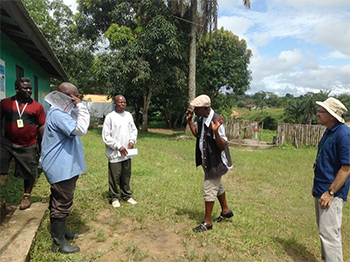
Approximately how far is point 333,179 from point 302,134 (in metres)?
11.9

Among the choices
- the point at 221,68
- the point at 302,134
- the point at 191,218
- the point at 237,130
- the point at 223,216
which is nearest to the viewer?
the point at 223,216

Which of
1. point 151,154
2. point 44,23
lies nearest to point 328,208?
point 151,154

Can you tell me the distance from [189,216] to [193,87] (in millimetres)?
12621

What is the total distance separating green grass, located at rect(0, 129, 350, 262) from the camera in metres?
3.18

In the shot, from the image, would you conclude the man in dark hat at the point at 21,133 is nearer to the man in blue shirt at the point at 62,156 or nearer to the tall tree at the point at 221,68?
the man in blue shirt at the point at 62,156

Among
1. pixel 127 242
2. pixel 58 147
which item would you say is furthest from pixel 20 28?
pixel 127 242

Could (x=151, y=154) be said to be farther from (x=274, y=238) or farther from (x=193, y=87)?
(x=193, y=87)

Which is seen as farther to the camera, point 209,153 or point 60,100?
point 209,153

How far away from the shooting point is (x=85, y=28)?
18.7 meters

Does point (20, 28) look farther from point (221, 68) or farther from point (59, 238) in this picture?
point (221, 68)

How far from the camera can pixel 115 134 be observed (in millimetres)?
4301

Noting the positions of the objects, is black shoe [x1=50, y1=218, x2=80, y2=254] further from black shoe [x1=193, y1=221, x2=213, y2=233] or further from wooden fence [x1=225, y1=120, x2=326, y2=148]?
wooden fence [x1=225, y1=120, x2=326, y2=148]

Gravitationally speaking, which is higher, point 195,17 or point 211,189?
point 195,17

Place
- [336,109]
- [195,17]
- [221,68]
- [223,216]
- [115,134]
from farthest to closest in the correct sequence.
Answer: [221,68], [195,17], [115,134], [223,216], [336,109]
